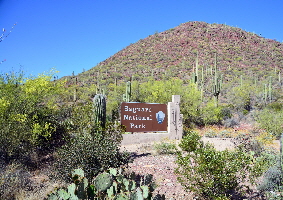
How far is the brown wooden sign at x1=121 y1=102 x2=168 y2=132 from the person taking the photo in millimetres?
12672

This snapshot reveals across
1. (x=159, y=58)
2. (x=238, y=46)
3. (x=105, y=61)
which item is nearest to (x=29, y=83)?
(x=159, y=58)

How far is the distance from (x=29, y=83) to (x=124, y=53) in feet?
168

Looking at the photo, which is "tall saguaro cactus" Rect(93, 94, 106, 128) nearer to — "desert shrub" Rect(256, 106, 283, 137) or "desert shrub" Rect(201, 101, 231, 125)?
"desert shrub" Rect(256, 106, 283, 137)

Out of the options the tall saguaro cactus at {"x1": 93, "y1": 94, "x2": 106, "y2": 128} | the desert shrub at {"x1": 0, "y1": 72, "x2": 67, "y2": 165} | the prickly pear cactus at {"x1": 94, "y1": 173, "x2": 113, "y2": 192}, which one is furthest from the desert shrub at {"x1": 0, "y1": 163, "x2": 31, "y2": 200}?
the tall saguaro cactus at {"x1": 93, "y1": 94, "x2": 106, "y2": 128}

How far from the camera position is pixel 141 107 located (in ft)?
42.7

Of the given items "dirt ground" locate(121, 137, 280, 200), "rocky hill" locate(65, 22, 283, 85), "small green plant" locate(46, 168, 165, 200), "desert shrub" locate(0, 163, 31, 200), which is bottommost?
"dirt ground" locate(121, 137, 280, 200)

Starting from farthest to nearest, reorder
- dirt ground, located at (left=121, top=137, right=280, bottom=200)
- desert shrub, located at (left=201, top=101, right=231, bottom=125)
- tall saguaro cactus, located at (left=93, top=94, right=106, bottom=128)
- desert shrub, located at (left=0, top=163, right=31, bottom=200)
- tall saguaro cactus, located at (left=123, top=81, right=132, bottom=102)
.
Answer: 1. tall saguaro cactus, located at (left=123, top=81, right=132, bottom=102)
2. desert shrub, located at (left=201, top=101, right=231, bottom=125)
3. tall saguaro cactus, located at (left=93, top=94, right=106, bottom=128)
4. dirt ground, located at (left=121, top=137, right=280, bottom=200)
5. desert shrub, located at (left=0, top=163, right=31, bottom=200)

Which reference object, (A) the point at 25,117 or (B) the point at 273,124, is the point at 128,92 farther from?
(A) the point at 25,117

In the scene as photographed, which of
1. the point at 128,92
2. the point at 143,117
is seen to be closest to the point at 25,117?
the point at 143,117

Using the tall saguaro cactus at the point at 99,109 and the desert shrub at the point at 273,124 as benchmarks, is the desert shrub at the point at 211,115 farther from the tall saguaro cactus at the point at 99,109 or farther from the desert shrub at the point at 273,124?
the tall saguaro cactus at the point at 99,109

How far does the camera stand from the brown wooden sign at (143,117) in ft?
41.6

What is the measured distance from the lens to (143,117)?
13.1 m

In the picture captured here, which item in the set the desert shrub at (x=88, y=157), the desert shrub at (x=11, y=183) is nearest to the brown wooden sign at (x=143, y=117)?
the desert shrub at (x=88, y=157)

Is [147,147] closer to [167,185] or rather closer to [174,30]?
[167,185]
